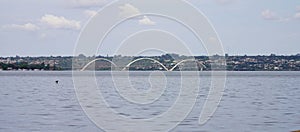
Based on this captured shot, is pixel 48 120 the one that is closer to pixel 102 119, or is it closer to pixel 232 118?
pixel 102 119

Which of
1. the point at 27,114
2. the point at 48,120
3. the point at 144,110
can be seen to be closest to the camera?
the point at 48,120

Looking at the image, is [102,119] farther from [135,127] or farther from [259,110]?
[259,110]

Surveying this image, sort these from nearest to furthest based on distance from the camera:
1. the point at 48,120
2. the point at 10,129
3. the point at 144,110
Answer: the point at 10,129 < the point at 48,120 < the point at 144,110

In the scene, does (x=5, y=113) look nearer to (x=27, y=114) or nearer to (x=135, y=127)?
(x=27, y=114)

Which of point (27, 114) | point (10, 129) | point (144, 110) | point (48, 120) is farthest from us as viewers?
point (144, 110)

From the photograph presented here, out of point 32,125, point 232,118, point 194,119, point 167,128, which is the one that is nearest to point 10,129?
point 32,125

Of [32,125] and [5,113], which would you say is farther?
[5,113]

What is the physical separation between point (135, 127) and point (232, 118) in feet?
23.3

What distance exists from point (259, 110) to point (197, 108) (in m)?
4.16

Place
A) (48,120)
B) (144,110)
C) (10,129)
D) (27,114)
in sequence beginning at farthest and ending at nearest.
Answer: (144,110) < (27,114) < (48,120) < (10,129)

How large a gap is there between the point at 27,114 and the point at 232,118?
38.9 ft

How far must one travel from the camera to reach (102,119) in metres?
31.8

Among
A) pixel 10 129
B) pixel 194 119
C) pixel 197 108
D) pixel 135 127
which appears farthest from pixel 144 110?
pixel 10 129

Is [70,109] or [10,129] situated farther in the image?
[70,109]
